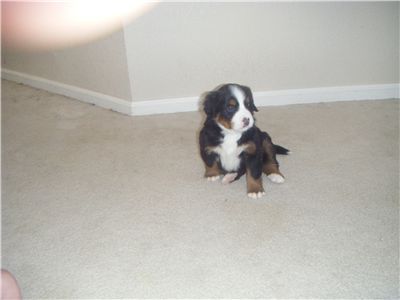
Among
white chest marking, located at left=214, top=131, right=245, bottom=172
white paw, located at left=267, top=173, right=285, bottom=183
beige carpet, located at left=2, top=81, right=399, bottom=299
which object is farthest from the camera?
white paw, located at left=267, top=173, right=285, bottom=183

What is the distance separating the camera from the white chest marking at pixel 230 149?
167 centimetres

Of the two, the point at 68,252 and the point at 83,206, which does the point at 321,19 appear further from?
the point at 68,252

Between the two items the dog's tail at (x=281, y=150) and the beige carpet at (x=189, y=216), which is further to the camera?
the dog's tail at (x=281, y=150)

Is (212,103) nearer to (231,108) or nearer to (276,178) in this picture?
(231,108)

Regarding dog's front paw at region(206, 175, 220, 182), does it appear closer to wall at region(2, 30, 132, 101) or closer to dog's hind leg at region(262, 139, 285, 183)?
dog's hind leg at region(262, 139, 285, 183)

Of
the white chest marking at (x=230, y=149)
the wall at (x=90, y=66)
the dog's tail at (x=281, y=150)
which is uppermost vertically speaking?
the wall at (x=90, y=66)

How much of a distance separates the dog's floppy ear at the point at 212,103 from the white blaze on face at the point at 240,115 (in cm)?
9

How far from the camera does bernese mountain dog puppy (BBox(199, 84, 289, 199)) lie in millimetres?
1592

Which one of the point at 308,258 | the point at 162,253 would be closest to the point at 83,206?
the point at 162,253

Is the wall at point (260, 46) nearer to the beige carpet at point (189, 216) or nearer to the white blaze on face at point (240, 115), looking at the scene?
the beige carpet at point (189, 216)

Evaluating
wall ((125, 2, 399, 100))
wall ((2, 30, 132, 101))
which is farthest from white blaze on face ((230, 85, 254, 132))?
wall ((2, 30, 132, 101))

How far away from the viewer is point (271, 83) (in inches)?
110

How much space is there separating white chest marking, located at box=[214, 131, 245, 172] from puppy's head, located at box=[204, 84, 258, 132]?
0.06 m

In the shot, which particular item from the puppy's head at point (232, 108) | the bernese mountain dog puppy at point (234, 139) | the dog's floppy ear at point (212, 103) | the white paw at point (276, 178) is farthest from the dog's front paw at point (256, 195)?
the dog's floppy ear at point (212, 103)
